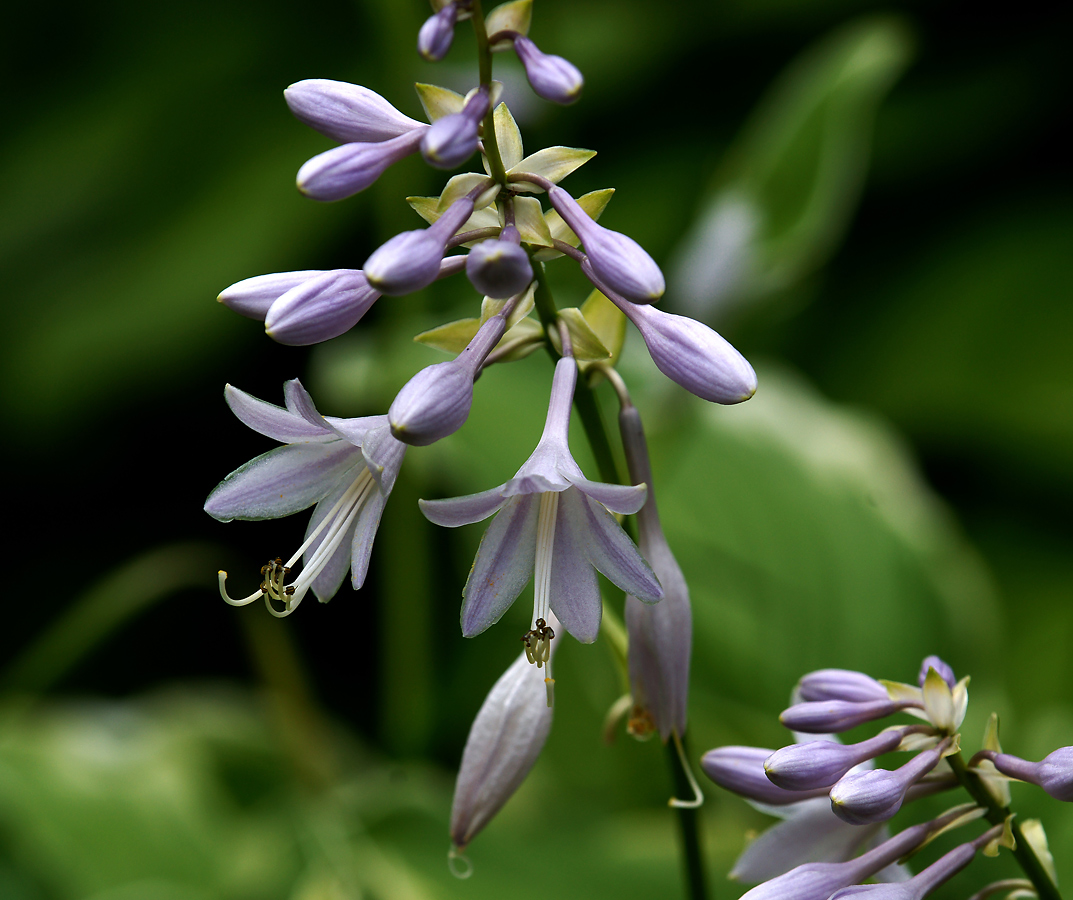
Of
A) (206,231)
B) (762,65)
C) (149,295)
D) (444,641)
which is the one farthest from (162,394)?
(762,65)

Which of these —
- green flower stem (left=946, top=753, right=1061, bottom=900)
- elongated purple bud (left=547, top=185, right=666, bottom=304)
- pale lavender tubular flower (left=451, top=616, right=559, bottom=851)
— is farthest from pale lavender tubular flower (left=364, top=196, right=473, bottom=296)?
green flower stem (left=946, top=753, right=1061, bottom=900)

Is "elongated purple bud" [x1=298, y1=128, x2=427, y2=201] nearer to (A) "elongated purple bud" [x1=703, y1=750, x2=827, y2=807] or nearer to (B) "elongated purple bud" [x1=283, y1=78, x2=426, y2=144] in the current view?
(B) "elongated purple bud" [x1=283, y1=78, x2=426, y2=144]

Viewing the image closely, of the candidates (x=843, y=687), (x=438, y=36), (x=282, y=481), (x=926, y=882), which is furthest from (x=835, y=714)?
(x=438, y=36)

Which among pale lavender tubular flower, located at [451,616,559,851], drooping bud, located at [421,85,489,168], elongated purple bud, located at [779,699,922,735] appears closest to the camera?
drooping bud, located at [421,85,489,168]

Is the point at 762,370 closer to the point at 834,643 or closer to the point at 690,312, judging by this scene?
the point at 690,312

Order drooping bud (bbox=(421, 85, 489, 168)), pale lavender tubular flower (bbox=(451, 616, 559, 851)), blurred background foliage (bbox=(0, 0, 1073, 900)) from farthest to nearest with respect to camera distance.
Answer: blurred background foliage (bbox=(0, 0, 1073, 900)) → pale lavender tubular flower (bbox=(451, 616, 559, 851)) → drooping bud (bbox=(421, 85, 489, 168))

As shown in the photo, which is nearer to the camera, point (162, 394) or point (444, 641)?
point (444, 641)

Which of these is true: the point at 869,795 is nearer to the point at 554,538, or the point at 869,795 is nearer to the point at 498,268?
the point at 554,538
